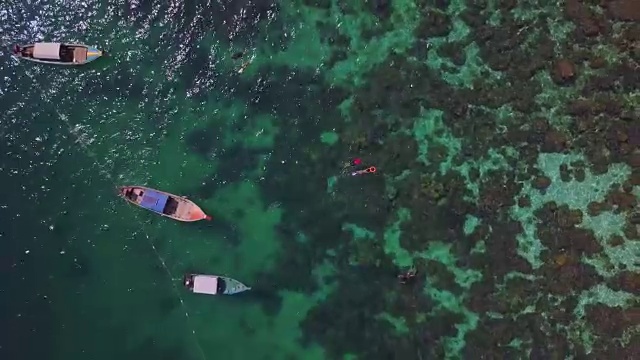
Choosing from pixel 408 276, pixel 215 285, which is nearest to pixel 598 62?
pixel 408 276

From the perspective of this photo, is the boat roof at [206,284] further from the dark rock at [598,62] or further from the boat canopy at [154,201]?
the dark rock at [598,62]

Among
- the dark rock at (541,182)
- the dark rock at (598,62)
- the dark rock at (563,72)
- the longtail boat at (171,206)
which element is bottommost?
the longtail boat at (171,206)

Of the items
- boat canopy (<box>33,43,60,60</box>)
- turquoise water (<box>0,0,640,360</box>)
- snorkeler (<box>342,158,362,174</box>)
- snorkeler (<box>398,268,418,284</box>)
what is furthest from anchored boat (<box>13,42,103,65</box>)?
snorkeler (<box>398,268,418,284</box>)

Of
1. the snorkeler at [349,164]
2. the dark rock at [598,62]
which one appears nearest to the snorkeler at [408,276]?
the snorkeler at [349,164]

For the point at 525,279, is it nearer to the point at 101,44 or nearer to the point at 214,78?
the point at 214,78

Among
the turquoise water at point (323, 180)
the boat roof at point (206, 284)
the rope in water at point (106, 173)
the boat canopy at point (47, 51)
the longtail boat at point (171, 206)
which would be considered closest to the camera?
the turquoise water at point (323, 180)

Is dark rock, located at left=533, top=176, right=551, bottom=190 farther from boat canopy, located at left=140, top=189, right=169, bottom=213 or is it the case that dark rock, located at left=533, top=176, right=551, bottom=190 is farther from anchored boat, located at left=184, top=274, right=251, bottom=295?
boat canopy, located at left=140, top=189, right=169, bottom=213

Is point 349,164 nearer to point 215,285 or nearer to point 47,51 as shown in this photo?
point 215,285

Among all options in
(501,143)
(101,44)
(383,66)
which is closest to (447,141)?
(501,143)
